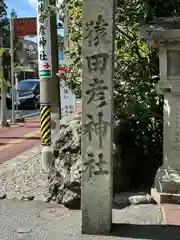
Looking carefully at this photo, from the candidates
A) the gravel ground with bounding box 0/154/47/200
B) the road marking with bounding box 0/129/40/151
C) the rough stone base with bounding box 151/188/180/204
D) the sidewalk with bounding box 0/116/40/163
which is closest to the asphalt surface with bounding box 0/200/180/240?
the rough stone base with bounding box 151/188/180/204

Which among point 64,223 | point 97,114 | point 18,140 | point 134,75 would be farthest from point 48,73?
point 18,140

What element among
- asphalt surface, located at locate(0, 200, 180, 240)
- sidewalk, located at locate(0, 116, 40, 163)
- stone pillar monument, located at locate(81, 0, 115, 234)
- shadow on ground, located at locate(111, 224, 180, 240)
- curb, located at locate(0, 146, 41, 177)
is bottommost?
sidewalk, located at locate(0, 116, 40, 163)

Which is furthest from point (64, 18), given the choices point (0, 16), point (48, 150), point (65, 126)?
point (0, 16)

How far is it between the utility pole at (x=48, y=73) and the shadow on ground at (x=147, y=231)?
148 inches

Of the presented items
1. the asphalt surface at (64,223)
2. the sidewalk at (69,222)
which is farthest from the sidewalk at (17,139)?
the asphalt surface at (64,223)

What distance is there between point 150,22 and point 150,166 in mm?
2795

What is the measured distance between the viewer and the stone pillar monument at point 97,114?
4770 millimetres

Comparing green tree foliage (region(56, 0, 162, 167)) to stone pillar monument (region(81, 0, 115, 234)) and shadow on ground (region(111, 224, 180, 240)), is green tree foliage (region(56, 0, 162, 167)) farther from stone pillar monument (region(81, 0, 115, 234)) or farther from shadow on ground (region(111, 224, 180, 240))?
shadow on ground (region(111, 224, 180, 240))

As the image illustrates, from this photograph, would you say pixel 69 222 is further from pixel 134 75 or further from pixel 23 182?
pixel 134 75

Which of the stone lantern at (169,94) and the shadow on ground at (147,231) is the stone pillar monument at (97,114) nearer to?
the shadow on ground at (147,231)

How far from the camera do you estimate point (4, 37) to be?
135 feet

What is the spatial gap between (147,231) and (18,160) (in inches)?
238

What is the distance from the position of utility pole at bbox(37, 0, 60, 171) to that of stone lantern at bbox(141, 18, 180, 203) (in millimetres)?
3059

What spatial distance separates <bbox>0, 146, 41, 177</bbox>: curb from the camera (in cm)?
948
